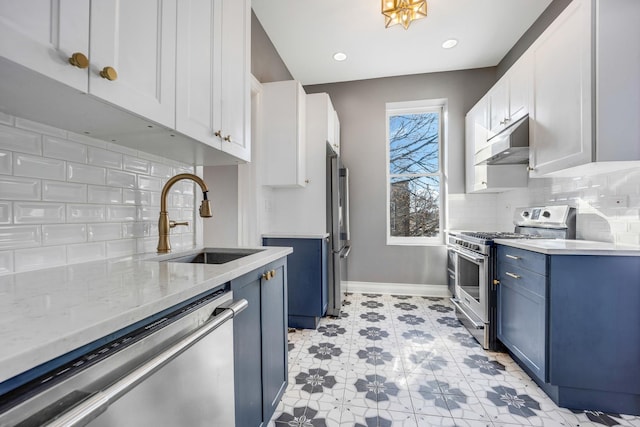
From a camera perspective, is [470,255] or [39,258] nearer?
[39,258]

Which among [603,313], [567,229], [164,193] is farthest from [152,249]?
[567,229]

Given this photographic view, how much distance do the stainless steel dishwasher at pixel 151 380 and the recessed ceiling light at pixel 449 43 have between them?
3252 millimetres

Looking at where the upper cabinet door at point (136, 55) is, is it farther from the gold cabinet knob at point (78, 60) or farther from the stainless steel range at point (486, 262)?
the stainless steel range at point (486, 262)

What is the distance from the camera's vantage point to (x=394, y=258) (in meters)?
3.67

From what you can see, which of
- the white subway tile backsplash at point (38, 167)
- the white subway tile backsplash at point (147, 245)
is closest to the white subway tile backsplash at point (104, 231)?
the white subway tile backsplash at point (147, 245)

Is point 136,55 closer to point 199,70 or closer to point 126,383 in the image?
point 199,70

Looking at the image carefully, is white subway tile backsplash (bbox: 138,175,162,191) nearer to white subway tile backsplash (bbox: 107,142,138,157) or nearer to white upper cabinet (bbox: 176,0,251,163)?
white subway tile backsplash (bbox: 107,142,138,157)

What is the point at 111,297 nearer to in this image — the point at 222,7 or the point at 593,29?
the point at 222,7

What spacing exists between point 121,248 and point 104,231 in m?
0.11

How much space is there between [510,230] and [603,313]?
1.64m

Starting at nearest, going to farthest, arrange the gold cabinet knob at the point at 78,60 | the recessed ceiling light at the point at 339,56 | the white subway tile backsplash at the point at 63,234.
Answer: the gold cabinet knob at the point at 78,60
the white subway tile backsplash at the point at 63,234
the recessed ceiling light at the point at 339,56

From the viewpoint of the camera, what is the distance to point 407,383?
174 centimetres

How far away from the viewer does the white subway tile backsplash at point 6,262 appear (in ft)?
2.71

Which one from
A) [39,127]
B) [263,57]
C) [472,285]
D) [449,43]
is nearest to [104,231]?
[39,127]
